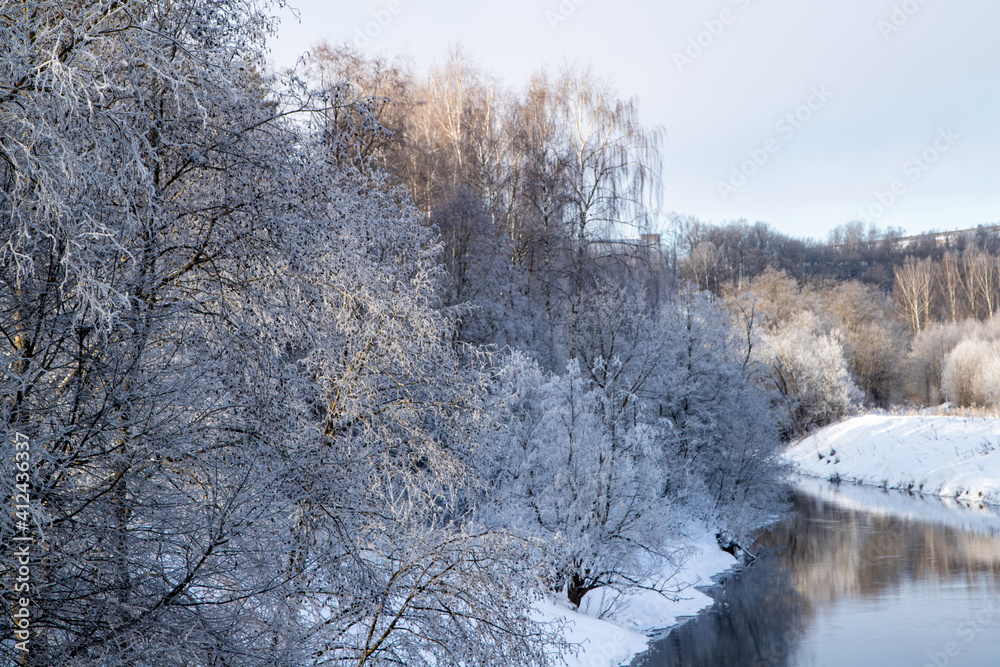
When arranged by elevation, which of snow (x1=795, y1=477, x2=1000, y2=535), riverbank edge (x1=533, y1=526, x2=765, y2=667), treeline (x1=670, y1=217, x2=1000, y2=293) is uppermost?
treeline (x1=670, y1=217, x2=1000, y2=293)

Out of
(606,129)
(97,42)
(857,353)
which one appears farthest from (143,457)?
(857,353)

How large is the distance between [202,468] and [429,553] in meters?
1.96

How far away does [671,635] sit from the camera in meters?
12.7

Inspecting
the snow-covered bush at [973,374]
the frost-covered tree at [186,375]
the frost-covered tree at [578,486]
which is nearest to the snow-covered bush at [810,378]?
the snow-covered bush at [973,374]

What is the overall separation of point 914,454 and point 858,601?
60.8 ft

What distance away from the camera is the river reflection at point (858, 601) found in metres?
11.5

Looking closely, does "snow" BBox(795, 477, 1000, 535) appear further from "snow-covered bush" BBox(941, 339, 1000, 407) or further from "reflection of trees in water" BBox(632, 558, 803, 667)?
"snow-covered bush" BBox(941, 339, 1000, 407)

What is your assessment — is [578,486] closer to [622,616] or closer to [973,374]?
[622,616]

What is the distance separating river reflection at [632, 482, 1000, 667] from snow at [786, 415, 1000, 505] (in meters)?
5.10

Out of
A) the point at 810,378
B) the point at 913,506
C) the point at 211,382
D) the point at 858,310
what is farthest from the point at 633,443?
the point at 858,310

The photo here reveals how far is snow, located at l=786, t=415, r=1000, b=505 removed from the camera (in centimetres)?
2688

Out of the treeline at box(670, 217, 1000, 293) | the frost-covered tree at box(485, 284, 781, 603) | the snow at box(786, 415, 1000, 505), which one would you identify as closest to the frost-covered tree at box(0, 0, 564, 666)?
the frost-covered tree at box(485, 284, 781, 603)

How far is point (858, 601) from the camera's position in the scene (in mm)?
14211

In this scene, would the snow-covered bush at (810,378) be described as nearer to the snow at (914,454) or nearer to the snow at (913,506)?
the snow at (914,454)
